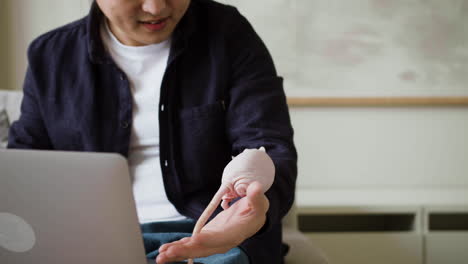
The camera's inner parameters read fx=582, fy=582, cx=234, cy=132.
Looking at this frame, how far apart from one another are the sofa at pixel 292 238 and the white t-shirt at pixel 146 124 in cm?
34

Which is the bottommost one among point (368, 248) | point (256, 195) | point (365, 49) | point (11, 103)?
point (368, 248)

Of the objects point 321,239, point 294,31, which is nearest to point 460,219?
point 321,239

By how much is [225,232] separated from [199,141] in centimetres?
45

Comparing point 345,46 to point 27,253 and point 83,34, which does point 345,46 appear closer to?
point 83,34

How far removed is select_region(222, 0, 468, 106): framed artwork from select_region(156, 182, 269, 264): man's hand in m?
1.88

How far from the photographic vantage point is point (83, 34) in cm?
123

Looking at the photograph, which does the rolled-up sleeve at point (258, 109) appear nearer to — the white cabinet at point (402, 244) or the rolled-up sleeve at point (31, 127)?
the rolled-up sleeve at point (31, 127)

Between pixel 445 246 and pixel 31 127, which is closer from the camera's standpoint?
pixel 31 127

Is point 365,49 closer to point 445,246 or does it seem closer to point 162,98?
point 445,246

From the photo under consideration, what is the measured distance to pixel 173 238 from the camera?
0.97m

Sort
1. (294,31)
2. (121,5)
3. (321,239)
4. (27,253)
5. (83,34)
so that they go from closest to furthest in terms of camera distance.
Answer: (27,253) < (121,5) < (83,34) < (321,239) < (294,31)

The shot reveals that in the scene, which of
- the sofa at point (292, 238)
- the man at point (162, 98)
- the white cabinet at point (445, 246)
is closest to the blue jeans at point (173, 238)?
the man at point (162, 98)

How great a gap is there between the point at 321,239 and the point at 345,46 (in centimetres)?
87

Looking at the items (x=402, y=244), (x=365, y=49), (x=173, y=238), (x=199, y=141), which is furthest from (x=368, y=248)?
(x=173, y=238)
